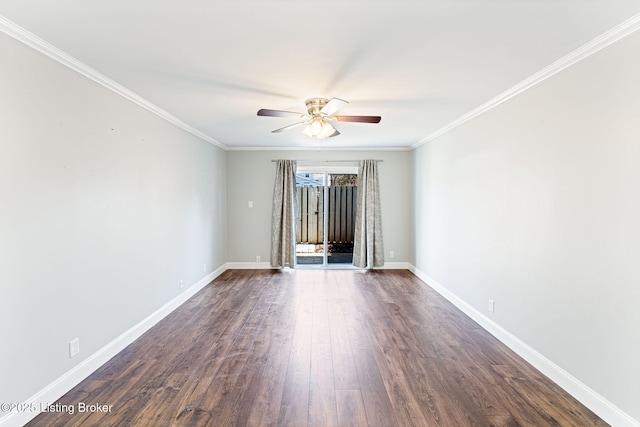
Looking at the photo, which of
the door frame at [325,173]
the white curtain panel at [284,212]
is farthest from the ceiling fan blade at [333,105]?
the door frame at [325,173]

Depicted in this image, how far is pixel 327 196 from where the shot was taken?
659 centimetres

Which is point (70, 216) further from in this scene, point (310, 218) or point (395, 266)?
point (395, 266)

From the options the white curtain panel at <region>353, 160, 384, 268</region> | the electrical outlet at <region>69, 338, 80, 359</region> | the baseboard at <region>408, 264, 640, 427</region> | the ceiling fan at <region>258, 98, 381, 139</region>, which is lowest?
the baseboard at <region>408, 264, 640, 427</region>

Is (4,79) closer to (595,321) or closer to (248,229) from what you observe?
(595,321)

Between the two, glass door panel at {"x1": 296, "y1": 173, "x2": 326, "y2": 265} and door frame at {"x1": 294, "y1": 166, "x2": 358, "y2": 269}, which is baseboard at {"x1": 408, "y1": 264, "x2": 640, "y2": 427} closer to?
door frame at {"x1": 294, "y1": 166, "x2": 358, "y2": 269}

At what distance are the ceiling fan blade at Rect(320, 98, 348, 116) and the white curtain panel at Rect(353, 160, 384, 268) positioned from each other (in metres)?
3.29

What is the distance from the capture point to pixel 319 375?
2574 mm

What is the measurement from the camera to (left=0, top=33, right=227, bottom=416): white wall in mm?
1941

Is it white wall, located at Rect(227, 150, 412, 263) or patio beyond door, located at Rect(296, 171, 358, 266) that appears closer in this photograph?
white wall, located at Rect(227, 150, 412, 263)

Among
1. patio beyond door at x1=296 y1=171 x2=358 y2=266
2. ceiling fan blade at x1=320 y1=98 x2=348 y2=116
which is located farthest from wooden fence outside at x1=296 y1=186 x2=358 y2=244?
ceiling fan blade at x1=320 y1=98 x2=348 y2=116

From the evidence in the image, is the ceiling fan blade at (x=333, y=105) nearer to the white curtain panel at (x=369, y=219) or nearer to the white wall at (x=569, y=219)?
the white wall at (x=569, y=219)

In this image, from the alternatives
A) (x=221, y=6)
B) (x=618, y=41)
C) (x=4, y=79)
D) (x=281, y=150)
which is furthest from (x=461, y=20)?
(x=281, y=150)

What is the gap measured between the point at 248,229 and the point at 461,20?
5259 millimetres

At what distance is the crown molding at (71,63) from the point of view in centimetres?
192
